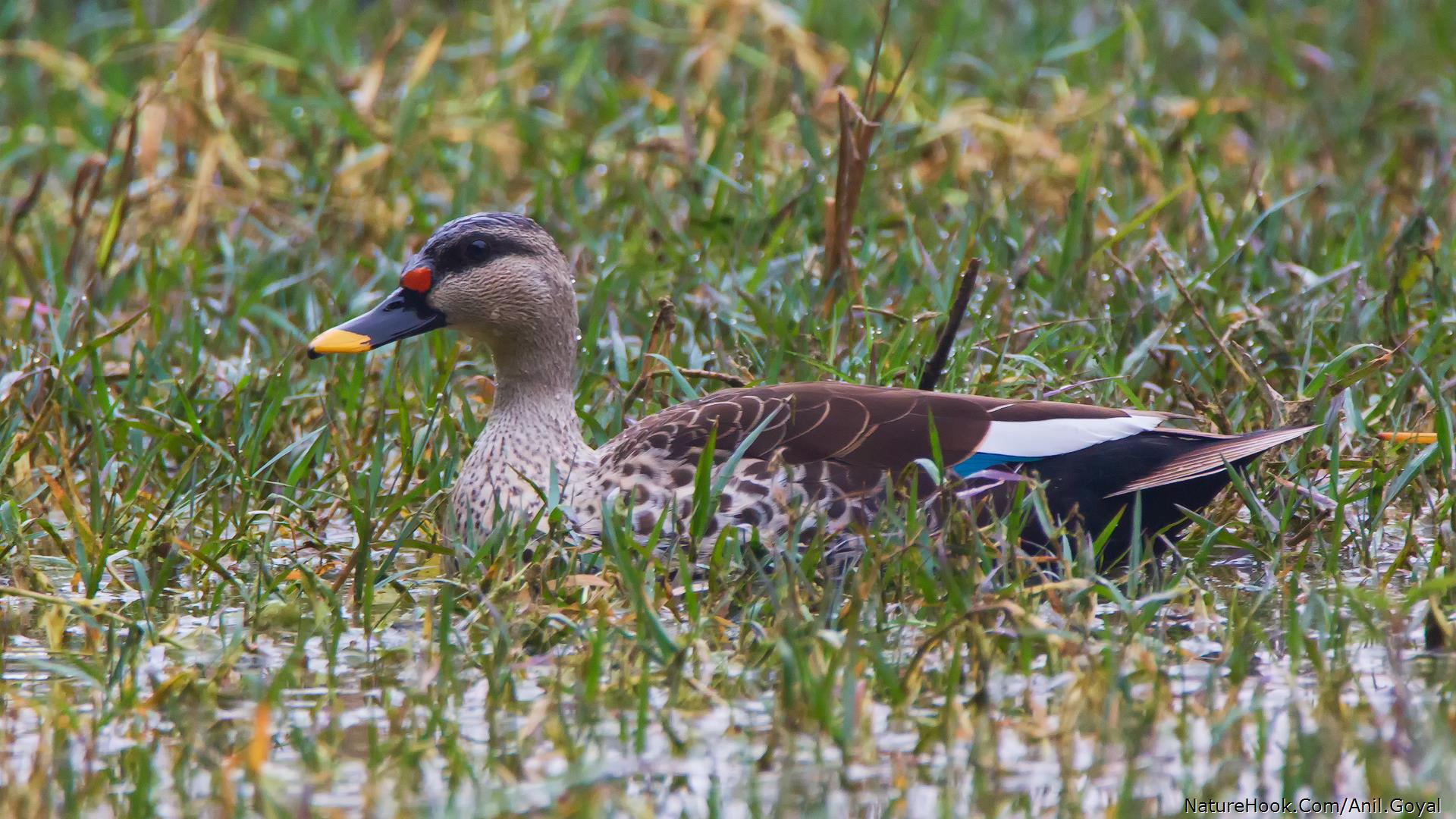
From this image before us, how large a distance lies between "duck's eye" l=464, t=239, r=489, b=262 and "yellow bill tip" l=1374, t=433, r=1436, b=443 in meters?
2.19

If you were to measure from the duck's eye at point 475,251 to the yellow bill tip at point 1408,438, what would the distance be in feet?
7.17

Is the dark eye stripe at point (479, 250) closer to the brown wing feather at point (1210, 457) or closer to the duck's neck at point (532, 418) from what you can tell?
the duck's neck at point (532, 418)

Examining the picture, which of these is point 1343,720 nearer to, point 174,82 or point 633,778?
point 633,778

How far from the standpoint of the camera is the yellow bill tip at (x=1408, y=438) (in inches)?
190

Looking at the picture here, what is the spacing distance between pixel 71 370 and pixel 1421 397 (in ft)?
11.6

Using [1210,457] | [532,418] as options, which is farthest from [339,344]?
[1210,457]

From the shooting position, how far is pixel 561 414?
195 inches

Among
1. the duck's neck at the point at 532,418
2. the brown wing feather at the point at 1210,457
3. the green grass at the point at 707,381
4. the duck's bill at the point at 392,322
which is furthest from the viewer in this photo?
the duck's bill at the point at 392,322

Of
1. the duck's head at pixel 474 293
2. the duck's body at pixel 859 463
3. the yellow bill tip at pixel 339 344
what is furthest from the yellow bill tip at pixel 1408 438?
the yellow bill tip at pixel 339 344

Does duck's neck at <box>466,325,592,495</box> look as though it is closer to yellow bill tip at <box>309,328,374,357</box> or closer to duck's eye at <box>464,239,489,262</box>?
duck's eye at <box>464,239,489,262</box>

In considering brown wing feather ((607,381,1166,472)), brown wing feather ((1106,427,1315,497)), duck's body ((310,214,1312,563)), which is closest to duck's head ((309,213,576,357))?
duck's body ((310,214,1312,563))

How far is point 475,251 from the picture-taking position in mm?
4988

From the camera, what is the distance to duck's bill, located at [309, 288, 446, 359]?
4887 mm

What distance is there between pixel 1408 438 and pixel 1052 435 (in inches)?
37.7
